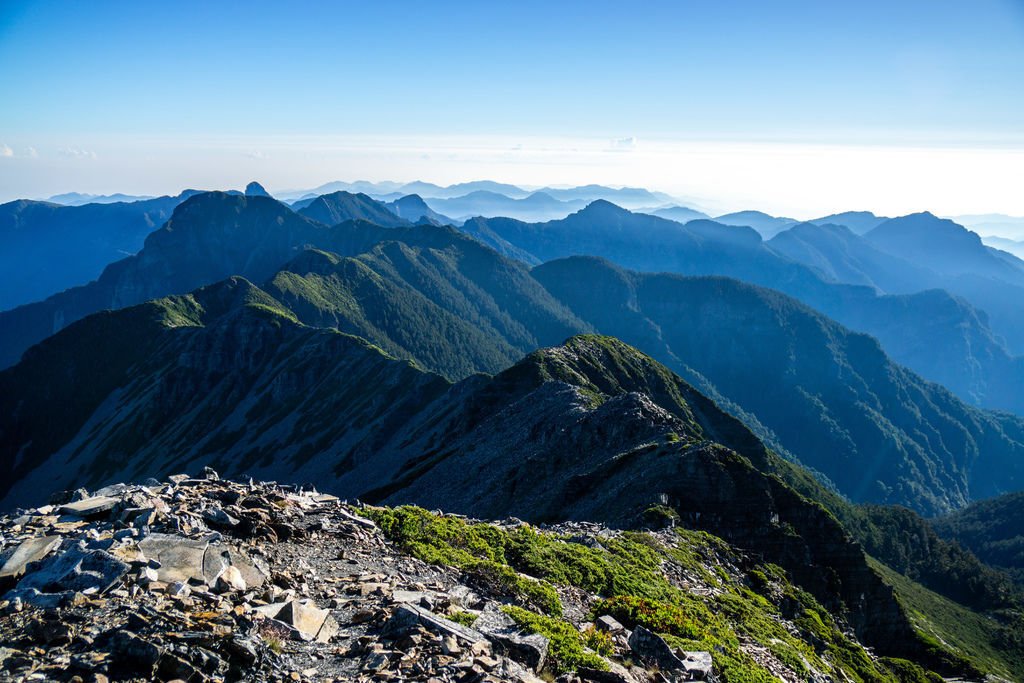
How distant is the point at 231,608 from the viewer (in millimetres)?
16672

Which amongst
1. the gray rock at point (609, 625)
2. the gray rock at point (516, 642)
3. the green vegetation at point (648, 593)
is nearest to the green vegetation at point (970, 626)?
the green vegetation at point (648, 593)

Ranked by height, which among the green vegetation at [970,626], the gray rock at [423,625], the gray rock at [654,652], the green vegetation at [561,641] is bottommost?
the green vegetation at [970,626]

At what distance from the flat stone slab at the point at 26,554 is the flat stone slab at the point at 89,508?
8.15ft

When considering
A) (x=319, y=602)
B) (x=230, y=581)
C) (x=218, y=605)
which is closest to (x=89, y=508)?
(x=230, y=581)

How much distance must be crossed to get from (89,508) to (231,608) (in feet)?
29.1

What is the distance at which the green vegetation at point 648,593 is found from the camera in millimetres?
23156

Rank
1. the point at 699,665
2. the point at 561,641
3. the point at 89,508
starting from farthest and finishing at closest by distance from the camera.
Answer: the point at 89,508
the point at 699,665
the point at 561,641

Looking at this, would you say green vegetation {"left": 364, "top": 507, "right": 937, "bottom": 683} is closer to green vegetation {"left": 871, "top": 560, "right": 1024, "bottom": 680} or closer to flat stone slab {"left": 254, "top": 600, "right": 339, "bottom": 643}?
flat stone slab {"left": 254, "top": 600, "right": 339, "bottom": 643}

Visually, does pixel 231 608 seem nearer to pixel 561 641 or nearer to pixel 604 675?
pixel 561 641

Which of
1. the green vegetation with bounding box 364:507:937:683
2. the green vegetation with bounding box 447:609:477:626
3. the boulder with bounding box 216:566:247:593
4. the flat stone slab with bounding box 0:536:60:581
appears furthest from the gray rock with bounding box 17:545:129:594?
the green vegetation with bounding box 364:507:937:683

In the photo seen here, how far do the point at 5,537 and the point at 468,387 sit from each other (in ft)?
381

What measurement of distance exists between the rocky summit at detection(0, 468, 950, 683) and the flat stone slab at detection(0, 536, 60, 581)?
0.05 m

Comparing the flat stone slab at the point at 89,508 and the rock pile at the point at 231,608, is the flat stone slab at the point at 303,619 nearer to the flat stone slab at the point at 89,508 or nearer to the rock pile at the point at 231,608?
the rock pile at the point at 231,608

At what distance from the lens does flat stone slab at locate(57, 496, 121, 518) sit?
21.6m
